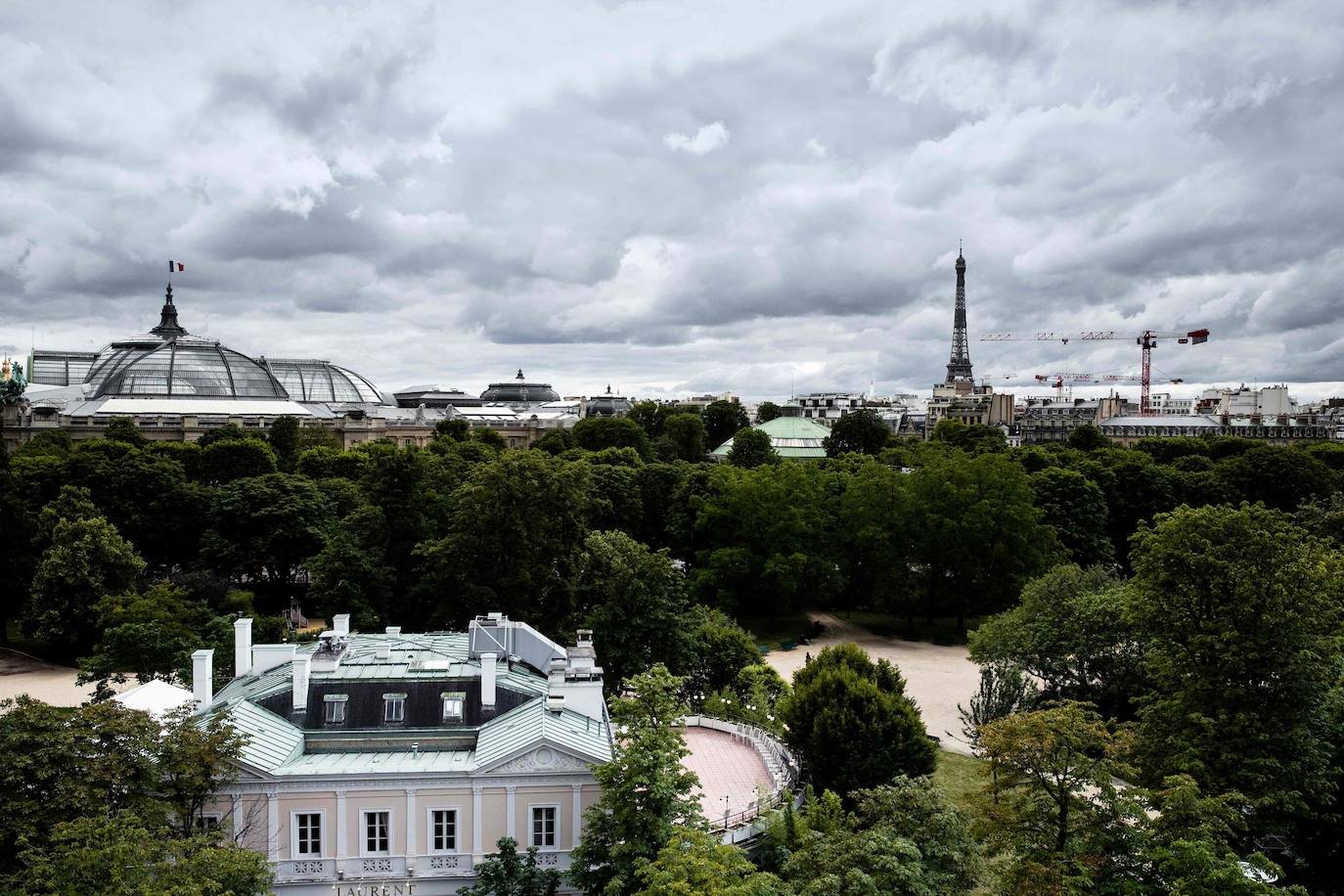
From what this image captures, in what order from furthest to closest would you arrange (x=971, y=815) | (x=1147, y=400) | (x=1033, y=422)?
(x=1147, y=400), (x=1033, y=422), (x=971, y=815)

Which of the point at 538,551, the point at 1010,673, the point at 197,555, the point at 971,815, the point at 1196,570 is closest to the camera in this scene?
the point at 971,815

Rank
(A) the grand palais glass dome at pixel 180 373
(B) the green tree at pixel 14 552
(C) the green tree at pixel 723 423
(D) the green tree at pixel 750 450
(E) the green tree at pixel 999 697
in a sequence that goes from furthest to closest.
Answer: (C) the green tree at pixel 723 423, (A) the grand palais glass dome at pixel 180 373, (D) the green tree at pixel 750 450, (B) the green tree at pixel 14 552, (E) the green tree at pixel 999 697

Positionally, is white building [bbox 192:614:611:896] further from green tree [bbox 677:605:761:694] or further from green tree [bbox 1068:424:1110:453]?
green tree [bbox 1068:424:1110:453]

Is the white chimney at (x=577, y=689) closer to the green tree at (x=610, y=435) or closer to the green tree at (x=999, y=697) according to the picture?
the green tree at (x=999, y=697)

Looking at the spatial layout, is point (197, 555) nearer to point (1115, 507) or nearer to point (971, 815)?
point (971, 815)

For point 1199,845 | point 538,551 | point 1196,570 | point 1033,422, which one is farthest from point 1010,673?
point 1033,422

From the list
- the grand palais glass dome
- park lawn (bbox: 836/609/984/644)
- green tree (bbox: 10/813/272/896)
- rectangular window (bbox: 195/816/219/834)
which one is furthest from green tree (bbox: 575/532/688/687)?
the grand palais glass dome

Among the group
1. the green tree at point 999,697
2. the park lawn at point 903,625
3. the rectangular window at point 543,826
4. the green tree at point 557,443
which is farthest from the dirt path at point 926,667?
the green tree at point 557,443
